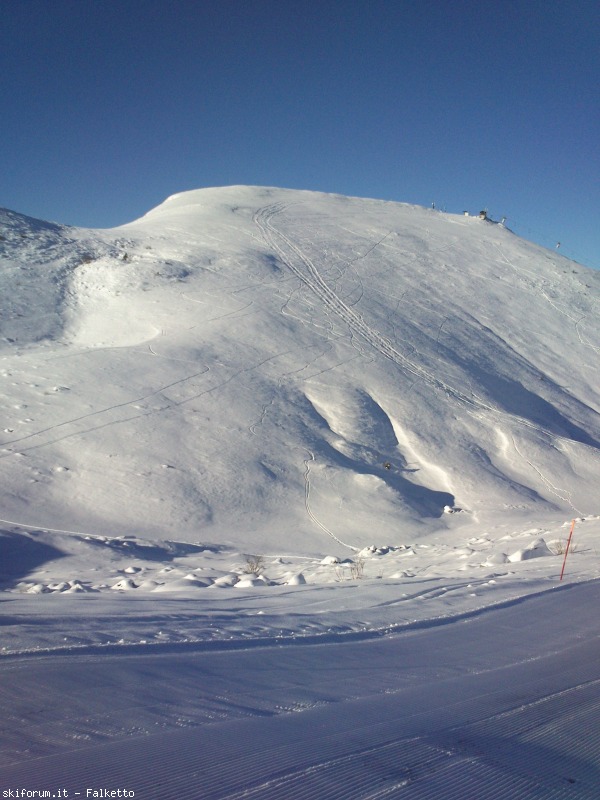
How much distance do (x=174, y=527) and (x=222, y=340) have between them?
709cm

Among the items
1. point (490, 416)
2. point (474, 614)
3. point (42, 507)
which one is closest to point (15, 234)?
point (42, 507)

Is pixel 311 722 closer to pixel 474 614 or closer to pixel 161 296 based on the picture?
pixel 474 614

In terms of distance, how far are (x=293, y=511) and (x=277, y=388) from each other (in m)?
4.17

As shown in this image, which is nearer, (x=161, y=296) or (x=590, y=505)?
(x=590, y=505)

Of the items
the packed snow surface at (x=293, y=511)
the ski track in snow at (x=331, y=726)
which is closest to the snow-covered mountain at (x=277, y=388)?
the packed snow surface at (x=293, y=511)

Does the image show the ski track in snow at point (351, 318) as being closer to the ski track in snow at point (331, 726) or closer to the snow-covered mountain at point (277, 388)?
the snow-covered mountain at point (277, 388)

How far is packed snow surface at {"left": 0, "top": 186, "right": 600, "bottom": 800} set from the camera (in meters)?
2.82

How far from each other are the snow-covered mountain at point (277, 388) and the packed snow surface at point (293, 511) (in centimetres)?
8

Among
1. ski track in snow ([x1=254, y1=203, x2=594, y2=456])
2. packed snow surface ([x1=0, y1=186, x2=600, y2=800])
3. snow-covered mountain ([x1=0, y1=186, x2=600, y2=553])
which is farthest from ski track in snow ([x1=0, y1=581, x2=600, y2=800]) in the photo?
ski track in snow ([x1=254, y1=203, x2=594, y2=456])

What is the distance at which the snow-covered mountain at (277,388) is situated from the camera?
10688 mm

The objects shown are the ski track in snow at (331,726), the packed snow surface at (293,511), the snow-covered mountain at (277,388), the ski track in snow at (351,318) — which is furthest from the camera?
the ski track in snow at (351,318)

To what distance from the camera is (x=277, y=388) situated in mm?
14531

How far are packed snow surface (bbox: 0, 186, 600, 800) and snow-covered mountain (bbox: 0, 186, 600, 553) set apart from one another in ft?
0.26

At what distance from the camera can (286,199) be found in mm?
34250
